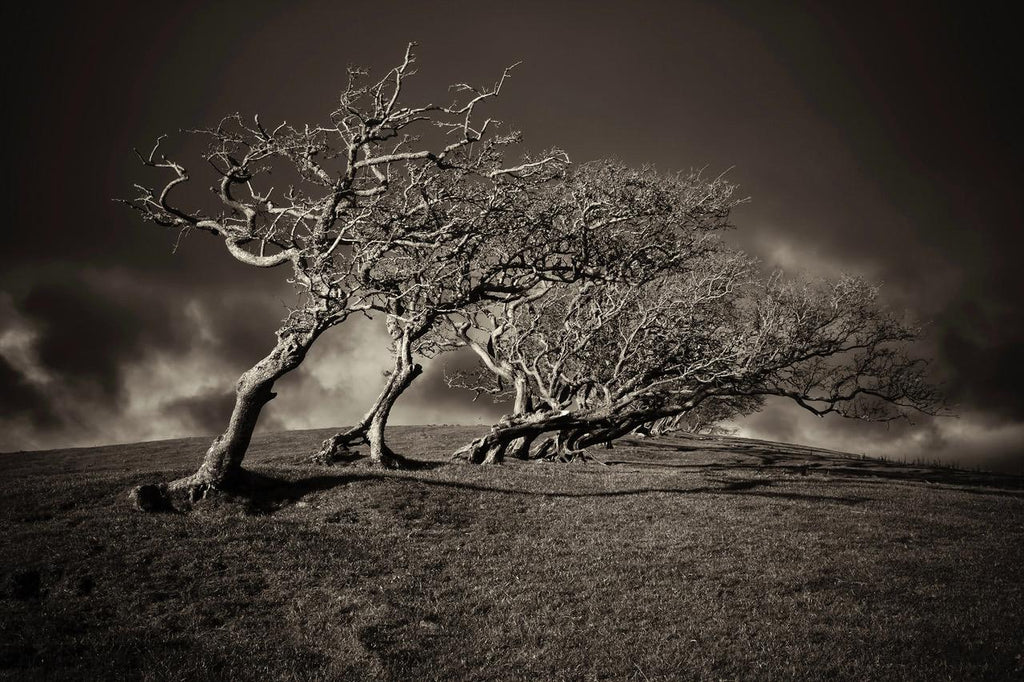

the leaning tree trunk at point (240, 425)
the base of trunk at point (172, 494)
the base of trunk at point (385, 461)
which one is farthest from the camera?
the base of trunk at point (385, 461)

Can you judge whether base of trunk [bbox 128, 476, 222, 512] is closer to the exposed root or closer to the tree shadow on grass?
the tree shadow on grass

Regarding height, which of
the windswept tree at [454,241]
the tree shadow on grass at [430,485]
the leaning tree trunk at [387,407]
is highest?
the windswept tree at [454,241]

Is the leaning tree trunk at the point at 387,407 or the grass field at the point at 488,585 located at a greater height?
the leaning tree trunk at the point at 387,407

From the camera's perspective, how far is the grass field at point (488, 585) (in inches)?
424

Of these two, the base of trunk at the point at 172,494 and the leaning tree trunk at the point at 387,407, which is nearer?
the base of trunk at the point at 172,494

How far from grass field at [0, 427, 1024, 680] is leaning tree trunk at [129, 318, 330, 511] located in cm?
91

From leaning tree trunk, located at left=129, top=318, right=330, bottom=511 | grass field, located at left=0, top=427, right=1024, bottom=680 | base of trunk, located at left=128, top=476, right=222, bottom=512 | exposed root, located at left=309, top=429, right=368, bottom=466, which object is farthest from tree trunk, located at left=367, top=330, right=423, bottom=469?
base of trunk, located at left=128, top=476, right=222, bottom=512

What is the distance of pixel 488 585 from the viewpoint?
14.2 m

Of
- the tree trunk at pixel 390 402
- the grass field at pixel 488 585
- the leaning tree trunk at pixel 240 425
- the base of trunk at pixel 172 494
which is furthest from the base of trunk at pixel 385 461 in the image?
the base of trunk at pixel 172 494

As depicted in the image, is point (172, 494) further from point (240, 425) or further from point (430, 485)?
point (430, 485)

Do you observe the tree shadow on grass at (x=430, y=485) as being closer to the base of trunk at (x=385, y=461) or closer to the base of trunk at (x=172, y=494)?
the base of trunk at (x=172, y=494)

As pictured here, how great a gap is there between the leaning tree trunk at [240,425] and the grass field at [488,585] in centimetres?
91

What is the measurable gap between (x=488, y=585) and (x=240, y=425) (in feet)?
35.1

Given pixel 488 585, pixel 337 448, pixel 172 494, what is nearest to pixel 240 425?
pixel 172 494
